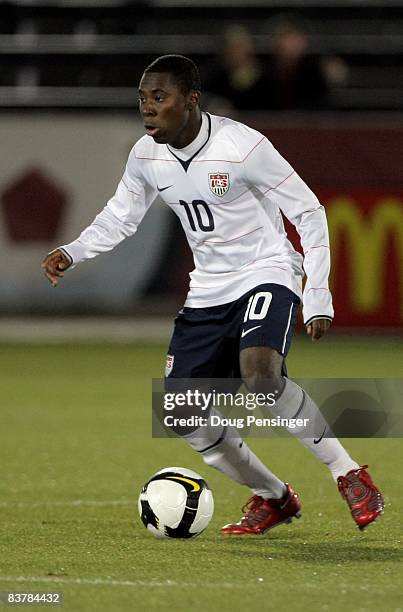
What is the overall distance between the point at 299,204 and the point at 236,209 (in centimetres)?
28

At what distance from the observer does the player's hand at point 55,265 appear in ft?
20.0

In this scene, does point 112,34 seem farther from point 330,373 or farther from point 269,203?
point 269,203

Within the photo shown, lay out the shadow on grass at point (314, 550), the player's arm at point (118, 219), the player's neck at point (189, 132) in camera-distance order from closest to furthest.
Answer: the shadow on grass at point (314, 550) < the player's neck at point (189, 132) < the player's arm at point (118, 219)

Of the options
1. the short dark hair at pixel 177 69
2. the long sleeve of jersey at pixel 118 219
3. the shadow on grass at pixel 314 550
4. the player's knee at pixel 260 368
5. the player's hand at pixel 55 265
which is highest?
the short dark hair at pixel 177 69

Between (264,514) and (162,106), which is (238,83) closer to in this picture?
(162,106)

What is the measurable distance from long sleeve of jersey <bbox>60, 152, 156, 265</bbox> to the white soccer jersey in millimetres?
72

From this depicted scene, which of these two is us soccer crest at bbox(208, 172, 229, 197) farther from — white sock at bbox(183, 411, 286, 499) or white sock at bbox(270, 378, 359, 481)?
white sock at bbox(183, 411, 286, 499)

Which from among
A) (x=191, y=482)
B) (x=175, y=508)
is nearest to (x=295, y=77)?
(x=191, y=482)

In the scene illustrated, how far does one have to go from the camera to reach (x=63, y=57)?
50.7 feet

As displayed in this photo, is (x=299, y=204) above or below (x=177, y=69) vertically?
below

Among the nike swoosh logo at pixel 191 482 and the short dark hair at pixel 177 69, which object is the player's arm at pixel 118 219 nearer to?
the short dark hair at pixel 177 69

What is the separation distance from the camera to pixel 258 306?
5863 millimetres

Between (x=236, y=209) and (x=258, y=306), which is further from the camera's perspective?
(x=236, y=209)

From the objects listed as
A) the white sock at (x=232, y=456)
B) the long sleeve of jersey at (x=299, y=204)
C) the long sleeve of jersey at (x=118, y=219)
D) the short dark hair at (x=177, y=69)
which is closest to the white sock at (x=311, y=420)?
the white sock at (x=232, y=456)
